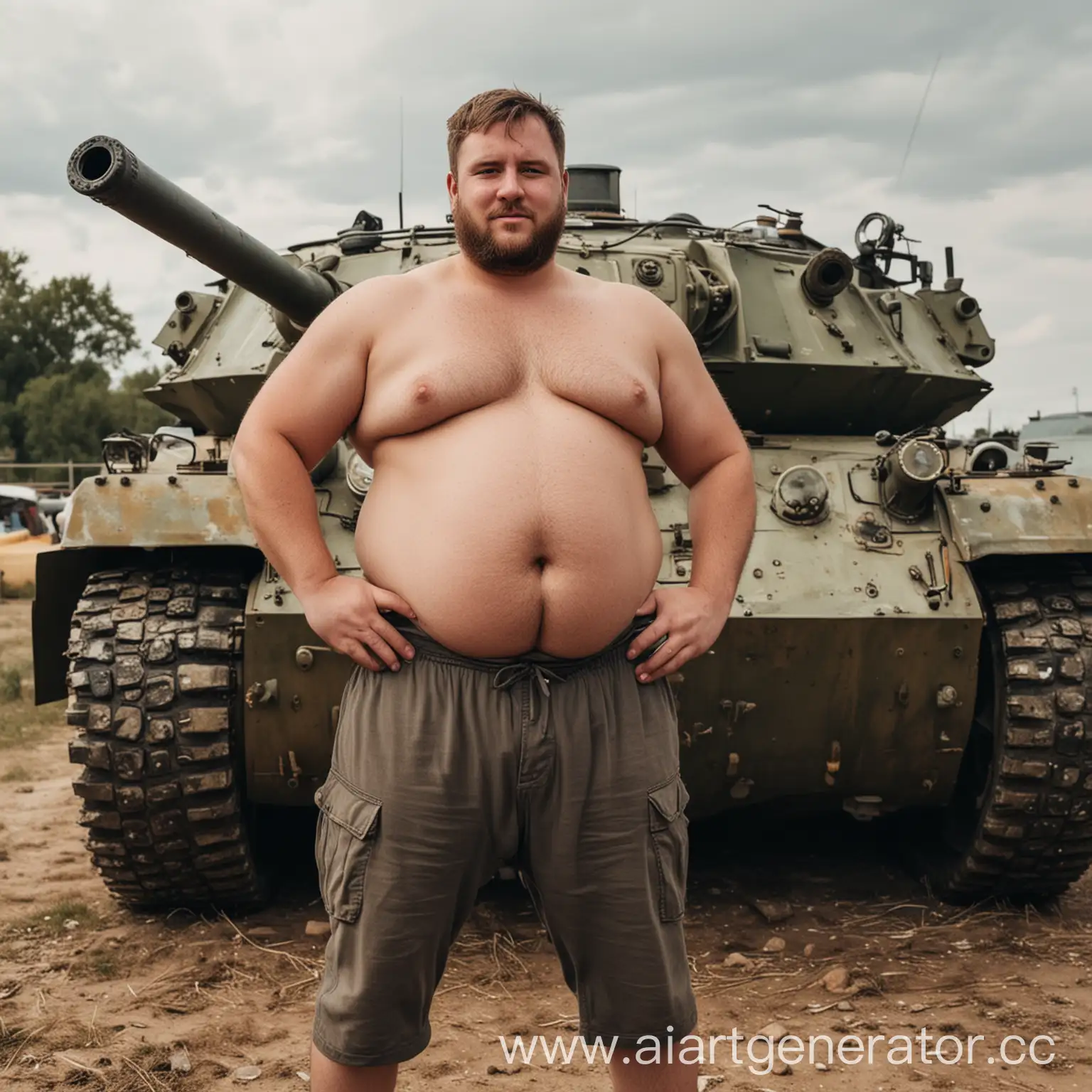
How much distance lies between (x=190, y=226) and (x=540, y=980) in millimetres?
2966

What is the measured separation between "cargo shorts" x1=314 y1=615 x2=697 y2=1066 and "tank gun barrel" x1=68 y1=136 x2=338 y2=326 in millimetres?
1583

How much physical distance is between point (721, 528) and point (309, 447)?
0.93 metres

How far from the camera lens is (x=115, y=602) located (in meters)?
5.57

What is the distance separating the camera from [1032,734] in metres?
5.47

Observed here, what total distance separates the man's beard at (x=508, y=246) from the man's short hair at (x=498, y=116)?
5.0 inches

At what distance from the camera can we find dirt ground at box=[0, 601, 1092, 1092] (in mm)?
4430

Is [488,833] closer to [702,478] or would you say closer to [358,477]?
[702,478]

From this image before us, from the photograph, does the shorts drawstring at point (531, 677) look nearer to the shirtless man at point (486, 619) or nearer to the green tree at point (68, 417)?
the shirtless man at point (486, 619)

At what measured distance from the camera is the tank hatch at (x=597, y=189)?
832 centimetres

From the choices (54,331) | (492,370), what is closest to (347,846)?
(492,370)


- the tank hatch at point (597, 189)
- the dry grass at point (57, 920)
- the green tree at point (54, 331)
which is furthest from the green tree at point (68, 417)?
the dry grass at point (57, 920)

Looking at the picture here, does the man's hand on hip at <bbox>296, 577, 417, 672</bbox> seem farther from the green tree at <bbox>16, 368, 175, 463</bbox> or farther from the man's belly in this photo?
the green tree at <bbox>16, 368, 175, 463</bbox>

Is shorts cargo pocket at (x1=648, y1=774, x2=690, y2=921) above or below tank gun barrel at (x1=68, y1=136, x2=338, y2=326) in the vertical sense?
below

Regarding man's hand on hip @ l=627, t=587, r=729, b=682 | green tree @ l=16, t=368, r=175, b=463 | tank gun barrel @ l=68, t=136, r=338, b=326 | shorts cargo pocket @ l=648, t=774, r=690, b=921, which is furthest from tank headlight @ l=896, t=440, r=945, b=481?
green tree @ l=16, t=368, r=175, b=463
